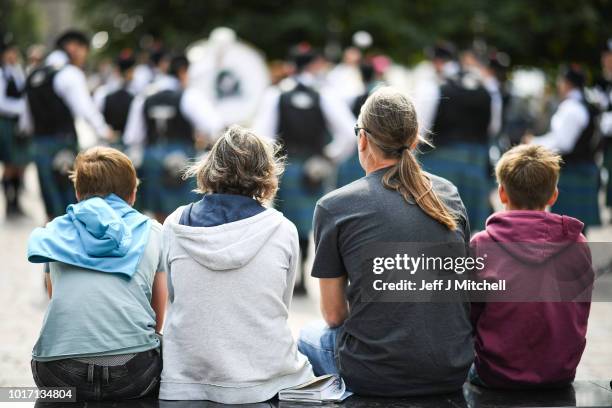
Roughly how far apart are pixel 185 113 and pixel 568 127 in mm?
2937

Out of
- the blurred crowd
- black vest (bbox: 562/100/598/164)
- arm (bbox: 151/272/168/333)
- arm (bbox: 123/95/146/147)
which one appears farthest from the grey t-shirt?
arm (bbox: 123/95/146/147)

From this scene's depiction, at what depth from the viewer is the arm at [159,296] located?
333cm

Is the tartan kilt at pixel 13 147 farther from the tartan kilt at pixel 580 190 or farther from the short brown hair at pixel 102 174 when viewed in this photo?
the short brown hair at pixel 102 174

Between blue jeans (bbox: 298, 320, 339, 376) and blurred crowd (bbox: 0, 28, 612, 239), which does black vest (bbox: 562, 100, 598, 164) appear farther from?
blue jeans (bbox: 298, 320, 339, 376)

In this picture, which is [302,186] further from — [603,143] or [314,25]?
[314,25]

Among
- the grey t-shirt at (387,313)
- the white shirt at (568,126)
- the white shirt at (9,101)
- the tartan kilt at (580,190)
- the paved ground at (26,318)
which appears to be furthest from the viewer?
the white shirt at (9,101)

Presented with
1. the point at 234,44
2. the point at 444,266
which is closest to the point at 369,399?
the point at 444,266

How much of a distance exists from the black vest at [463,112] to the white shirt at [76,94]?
270 centimetres

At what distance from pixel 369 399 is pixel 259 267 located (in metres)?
0.58

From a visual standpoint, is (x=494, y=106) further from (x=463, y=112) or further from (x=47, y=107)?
(x=47, y=107)

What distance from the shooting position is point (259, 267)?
3117 millimetres

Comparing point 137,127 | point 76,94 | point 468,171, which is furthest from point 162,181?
point 468,171

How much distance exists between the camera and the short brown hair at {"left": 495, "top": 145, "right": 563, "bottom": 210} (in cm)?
338

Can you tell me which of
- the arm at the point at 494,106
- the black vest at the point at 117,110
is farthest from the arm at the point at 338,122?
the black vest at the point at 117,110
